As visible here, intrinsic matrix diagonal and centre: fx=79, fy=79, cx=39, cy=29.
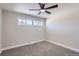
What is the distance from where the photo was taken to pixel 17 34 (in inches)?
110

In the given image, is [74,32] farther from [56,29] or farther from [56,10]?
[56,10]

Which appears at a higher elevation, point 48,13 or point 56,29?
point 48,13

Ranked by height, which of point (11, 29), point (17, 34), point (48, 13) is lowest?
point (17, 34)

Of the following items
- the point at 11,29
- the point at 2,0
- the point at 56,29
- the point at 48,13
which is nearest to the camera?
the point at 2,0

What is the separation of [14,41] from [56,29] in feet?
4.78

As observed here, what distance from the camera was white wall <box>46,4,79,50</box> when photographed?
1.76 m

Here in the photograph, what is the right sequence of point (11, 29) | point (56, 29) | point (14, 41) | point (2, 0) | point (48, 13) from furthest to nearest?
point (11, 29)
point (14, 41)
point (56, 29)
point (48, 13)
point (2, 0)

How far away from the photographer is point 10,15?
2.42 m

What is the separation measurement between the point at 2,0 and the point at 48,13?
1.04 meters

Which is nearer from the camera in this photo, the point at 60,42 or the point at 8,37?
the point at 60,42

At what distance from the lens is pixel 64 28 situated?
1892 millimetres

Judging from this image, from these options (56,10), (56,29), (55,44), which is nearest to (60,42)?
(55,44)

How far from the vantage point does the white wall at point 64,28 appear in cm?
176

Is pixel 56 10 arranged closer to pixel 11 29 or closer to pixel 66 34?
pixel 66 34
